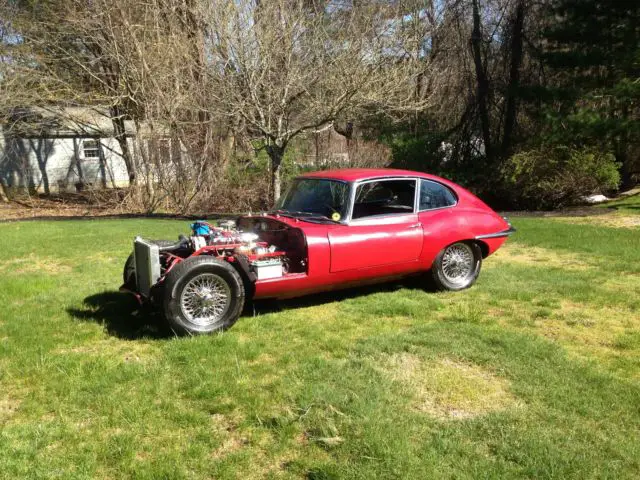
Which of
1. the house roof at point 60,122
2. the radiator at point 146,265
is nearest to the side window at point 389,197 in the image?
the radiator at point 146,265

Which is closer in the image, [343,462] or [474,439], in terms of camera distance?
[343,462]

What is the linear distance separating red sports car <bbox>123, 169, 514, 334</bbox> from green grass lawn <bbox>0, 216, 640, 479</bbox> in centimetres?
34

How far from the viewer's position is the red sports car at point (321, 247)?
192 inches

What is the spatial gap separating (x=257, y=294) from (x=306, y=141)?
1658 centimetres

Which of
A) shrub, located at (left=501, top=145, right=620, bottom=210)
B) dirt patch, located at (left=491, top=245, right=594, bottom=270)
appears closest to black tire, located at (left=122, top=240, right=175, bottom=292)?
dirt patch, located at (left=491, top=245, right=594, bottom=270)

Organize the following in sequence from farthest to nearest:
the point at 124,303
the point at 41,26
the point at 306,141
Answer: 1. the point at 306,141
2. the point at 41,26
3. the point at 124,303

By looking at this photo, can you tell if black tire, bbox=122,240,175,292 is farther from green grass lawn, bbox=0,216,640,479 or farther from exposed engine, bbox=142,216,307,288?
green grass lawn, bbox=0,216,640,479

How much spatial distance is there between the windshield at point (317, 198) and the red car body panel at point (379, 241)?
0.39ft

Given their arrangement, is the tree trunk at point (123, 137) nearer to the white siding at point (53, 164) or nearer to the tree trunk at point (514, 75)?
the white siding at point (53, 164)

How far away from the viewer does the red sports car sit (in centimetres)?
488

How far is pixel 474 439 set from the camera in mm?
3178

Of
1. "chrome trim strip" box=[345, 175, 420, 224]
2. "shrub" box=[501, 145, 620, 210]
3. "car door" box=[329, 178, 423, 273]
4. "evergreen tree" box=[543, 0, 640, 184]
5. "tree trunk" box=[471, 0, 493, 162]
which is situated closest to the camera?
"car door" box=[329, 178, 423, 273]

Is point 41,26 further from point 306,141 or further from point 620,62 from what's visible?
point 620,62

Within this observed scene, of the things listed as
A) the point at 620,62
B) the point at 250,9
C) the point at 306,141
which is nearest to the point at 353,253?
the point at 250,9
